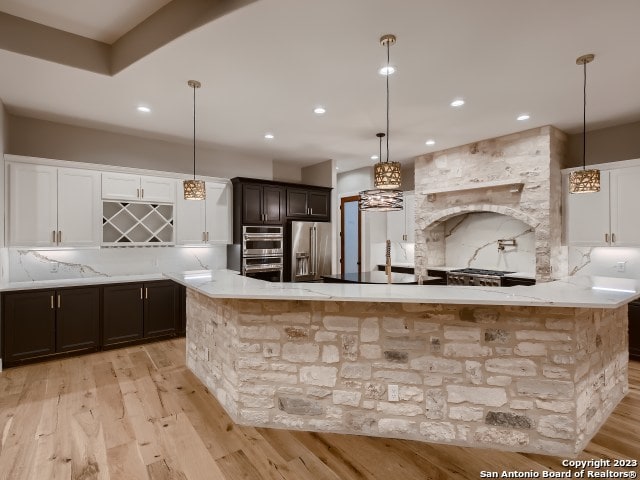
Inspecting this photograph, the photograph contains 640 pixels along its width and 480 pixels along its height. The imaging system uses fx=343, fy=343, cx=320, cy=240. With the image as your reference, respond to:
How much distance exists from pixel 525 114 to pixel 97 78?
14.9 feet

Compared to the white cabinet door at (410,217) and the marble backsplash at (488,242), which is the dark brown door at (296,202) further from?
the marble backsplash at (488,242)

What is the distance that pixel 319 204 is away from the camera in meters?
6.29

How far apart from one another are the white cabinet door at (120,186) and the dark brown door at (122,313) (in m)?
1.18

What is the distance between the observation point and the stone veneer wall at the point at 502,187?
176 inches

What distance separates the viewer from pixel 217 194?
5.38 metres

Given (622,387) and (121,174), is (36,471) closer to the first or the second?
(121,174)

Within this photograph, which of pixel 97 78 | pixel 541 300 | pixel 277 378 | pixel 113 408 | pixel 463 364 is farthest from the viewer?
pixel 97 78

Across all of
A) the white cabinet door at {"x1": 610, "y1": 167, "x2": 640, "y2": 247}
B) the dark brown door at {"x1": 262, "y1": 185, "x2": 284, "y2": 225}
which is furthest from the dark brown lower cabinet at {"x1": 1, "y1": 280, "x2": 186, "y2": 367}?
the white cabinet door at {"x1": 610, "y1": 167, "x2": 640, "y2": 247}

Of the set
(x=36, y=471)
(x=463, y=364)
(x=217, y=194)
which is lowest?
(x=36, y=471)

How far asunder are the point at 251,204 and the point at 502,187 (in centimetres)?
376

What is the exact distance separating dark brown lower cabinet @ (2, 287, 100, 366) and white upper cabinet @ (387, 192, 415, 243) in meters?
4.86

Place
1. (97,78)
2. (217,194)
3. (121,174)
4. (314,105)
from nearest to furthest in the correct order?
(97,78)
(314,105)
(121,174)
(217,194)

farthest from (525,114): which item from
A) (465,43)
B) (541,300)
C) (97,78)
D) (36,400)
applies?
(36,400)

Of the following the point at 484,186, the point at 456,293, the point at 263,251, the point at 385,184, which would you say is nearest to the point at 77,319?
the point at 263,251
